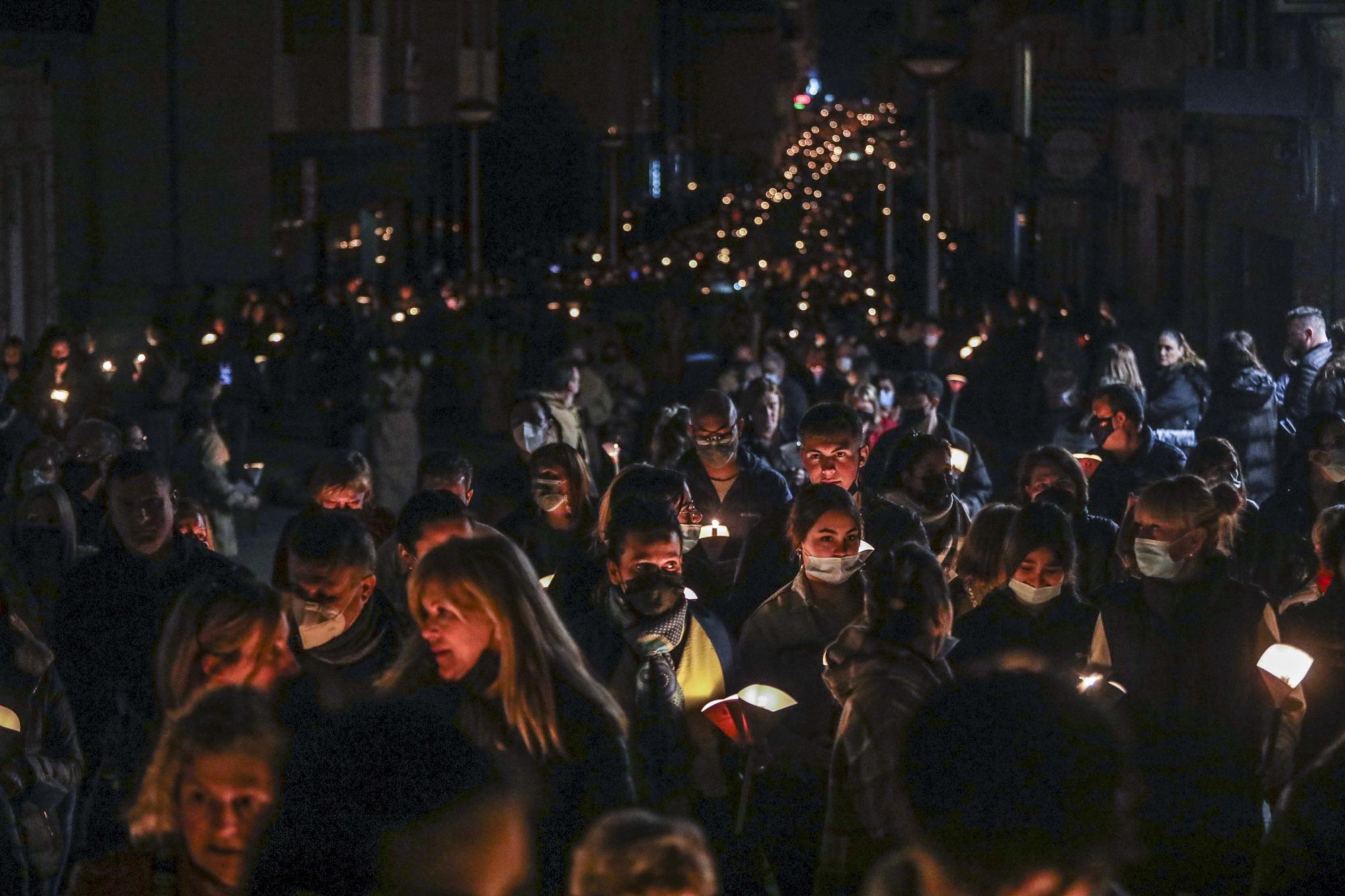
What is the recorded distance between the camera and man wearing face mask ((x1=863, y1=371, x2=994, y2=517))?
383 inches

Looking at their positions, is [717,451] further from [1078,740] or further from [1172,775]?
[1078,740]

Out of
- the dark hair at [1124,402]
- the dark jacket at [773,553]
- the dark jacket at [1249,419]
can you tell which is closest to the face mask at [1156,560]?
the dark jacket at [773,553]

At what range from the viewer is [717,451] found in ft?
29.3

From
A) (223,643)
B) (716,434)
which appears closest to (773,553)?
(716,434)

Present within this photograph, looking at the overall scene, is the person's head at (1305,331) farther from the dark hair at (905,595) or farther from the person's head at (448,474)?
the dark hair at (905,595)

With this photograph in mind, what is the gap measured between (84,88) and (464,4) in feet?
60.4

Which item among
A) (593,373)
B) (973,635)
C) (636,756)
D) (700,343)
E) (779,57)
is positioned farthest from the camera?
(779,57)

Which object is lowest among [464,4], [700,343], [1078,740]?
[700,343]

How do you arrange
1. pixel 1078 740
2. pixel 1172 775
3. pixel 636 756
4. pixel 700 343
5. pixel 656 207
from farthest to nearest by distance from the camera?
pixel 656 207
pixel 700 343
pixel 1172 775
pixel 636 756
pixel 1078 740

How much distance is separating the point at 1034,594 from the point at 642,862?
311 cm

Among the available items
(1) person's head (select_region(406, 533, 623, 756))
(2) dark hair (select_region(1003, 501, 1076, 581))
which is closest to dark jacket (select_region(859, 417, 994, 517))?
(2) dark hair (select_region(1003, 501, 1076, 581))

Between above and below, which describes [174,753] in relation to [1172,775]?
above

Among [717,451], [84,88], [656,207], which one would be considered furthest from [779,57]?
[717,451]

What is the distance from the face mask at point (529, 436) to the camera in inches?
391
